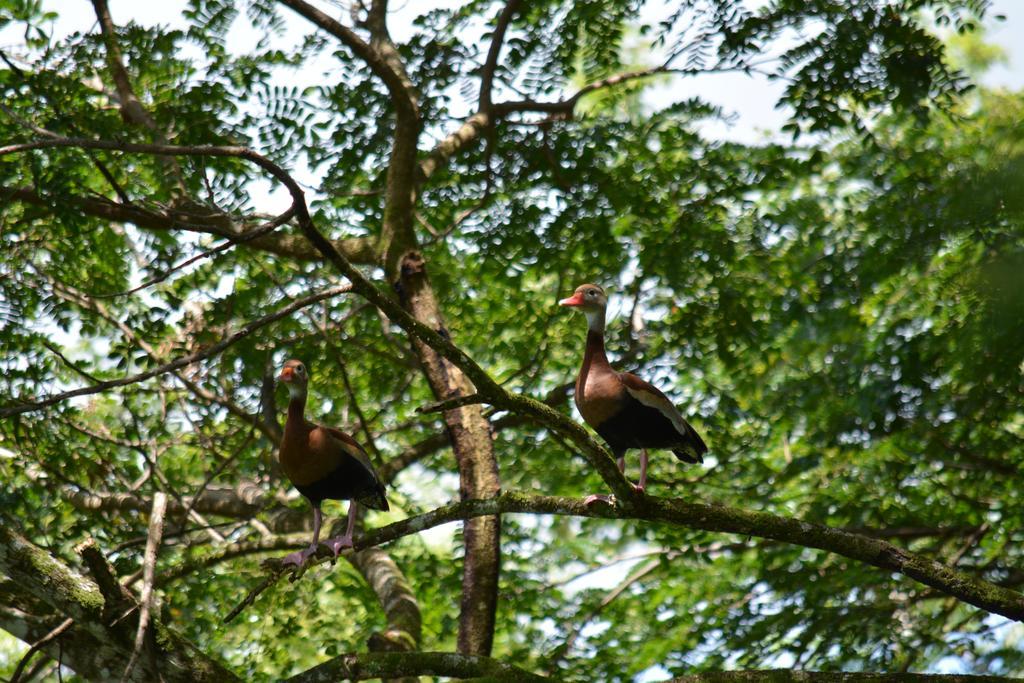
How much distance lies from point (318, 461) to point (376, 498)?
537 millimetres

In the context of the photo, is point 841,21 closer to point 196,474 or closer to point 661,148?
point 661,148

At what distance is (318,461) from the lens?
5070 mm

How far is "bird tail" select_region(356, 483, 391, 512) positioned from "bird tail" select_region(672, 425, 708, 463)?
5.15ft

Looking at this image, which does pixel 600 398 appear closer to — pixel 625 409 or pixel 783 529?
pixel 625 409

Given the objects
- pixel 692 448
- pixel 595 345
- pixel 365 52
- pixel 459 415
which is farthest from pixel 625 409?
pixel 365 52

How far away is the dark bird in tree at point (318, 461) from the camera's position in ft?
16.6

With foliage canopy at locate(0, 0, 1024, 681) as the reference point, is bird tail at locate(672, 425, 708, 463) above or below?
below

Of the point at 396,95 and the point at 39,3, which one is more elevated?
the point at 39,3

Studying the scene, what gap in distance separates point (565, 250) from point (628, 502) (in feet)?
14.0

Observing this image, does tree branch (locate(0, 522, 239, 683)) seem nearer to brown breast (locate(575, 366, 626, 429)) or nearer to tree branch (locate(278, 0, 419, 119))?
brown breast (locate(575, 366, 626, 429))

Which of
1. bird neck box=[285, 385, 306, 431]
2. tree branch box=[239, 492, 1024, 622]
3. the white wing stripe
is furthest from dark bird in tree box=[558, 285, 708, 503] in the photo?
bird neck box=[285, 385, 306, 431]

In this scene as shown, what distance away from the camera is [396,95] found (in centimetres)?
630

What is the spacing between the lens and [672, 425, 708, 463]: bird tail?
4.70 meters

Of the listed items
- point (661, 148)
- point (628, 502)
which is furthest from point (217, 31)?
point (628, 502)
